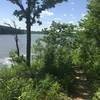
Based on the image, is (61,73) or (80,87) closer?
(80,87)

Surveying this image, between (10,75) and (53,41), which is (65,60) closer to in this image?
(10,75)

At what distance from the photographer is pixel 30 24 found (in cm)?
2966

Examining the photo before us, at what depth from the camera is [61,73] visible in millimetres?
22609

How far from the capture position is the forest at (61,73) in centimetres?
1621

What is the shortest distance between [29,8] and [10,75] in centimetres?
896

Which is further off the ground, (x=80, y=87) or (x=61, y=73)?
(x=61, y=73)

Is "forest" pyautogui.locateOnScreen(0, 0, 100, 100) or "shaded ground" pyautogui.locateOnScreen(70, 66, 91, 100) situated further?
"shaded ground" pyautogui.locateOnScreen(70, 66, 91, 100)

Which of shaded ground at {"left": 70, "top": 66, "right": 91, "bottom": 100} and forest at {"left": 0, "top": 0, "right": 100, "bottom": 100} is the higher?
forest at {"left": 0, "top": 0, "right": 100, "bottom": 100}

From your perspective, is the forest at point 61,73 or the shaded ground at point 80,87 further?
the shaded ground at point 80,87

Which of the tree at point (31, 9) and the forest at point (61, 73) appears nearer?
the forest at point (61, 73)

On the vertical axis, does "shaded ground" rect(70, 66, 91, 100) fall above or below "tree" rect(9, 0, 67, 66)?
below

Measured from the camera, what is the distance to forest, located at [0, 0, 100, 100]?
53.2ft

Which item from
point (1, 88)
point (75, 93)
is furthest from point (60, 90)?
point (1, 88)

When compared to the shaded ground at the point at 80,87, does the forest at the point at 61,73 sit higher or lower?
higher
